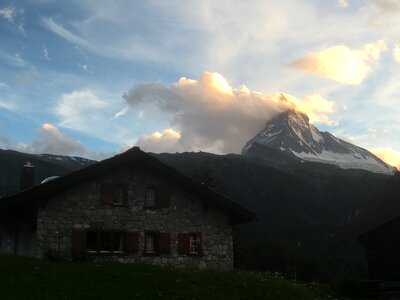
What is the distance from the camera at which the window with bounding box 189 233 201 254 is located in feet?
103

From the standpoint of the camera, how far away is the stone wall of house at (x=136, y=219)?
92.5 ft

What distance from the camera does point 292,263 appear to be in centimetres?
12231

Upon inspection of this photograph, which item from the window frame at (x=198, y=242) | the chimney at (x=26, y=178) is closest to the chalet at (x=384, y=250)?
the window frame at (x=198, y=242)

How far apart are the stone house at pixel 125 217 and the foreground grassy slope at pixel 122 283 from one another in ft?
14.2

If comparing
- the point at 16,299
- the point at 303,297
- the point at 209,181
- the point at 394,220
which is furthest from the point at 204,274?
the point at 209,181

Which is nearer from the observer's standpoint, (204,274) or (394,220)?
(204,274)

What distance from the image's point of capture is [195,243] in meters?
31.6

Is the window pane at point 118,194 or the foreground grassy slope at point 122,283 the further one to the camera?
the window pane at point 118,194

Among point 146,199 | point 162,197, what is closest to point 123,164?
point 146,199

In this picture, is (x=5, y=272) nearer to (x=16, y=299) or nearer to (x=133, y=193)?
(x=16, y=299)

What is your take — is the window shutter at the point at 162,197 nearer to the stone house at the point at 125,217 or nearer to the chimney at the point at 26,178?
the stone house at the point at 125,217

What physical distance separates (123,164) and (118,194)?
1719mm

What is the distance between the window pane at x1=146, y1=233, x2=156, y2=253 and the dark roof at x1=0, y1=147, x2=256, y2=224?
11.6 feet

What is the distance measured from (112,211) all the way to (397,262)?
18972 millimetres
